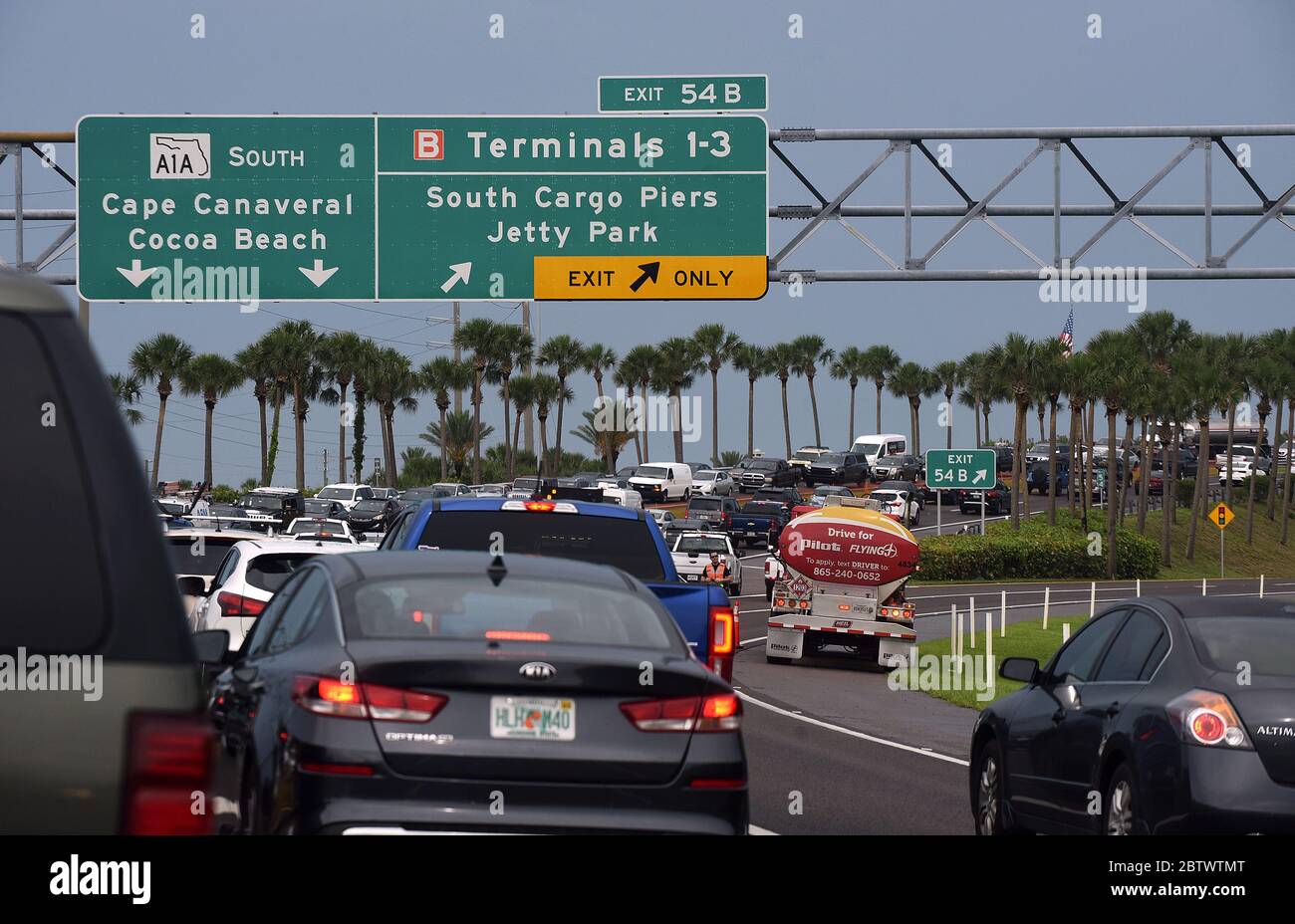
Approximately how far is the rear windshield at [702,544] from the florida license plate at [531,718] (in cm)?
3919

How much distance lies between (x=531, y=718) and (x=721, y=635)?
15.1 ft

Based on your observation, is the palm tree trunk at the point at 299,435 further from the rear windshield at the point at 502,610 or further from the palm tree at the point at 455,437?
the rear windshield at the point at 502,610

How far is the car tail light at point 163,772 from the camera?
4051 mm

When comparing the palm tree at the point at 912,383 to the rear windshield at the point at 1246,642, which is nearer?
the rear windshield at the point at 1246,642

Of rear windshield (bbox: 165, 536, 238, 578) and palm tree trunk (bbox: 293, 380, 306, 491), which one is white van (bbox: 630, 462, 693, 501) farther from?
rear windshield (bbox: 165, 536, 238, 578)

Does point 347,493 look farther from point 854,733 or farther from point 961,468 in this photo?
point 854,733

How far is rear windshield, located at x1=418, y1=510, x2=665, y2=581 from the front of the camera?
12.1 meters

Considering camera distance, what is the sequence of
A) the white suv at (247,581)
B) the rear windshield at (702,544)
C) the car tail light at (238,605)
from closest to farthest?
1. the car tail light at (238,605)
2. the white suv at (247,581)
3. the rear windshield at (702,544)

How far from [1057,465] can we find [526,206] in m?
79.6

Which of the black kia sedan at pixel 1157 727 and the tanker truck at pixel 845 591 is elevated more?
the black kia sedan at pixel 1157 727

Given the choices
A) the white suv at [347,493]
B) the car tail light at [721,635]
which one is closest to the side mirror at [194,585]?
the car tail light at [721,635]

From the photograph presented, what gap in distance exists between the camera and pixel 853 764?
15.2 m

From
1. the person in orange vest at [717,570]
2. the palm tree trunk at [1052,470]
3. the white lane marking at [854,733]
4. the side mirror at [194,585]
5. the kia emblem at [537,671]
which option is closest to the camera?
the kia emblem at [537,671]
